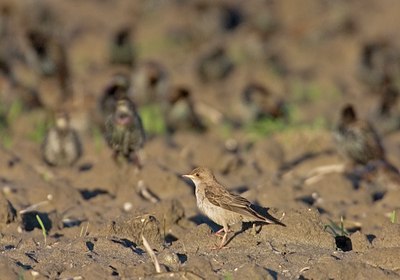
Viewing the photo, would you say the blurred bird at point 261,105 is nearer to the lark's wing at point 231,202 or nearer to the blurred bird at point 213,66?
the blurred bird at point 213,66

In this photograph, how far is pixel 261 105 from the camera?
18.4 m

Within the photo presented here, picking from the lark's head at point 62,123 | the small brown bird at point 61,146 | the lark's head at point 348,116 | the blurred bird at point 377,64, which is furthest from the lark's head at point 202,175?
the blurred bird at point 377,64

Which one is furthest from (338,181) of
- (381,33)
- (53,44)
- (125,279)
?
(381,33)

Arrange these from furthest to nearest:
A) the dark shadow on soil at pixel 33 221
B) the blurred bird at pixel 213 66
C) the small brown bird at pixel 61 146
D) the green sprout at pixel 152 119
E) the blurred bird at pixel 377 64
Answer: the blurred bird at pixel 213 66 < the blurred bird at pixel 377 64 < the green sprout at pixel 152 119 < the small brown bird at pixel 61 146 < the dark shadow on soil at pixel 33 221

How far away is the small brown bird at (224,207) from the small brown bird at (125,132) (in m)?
3.50

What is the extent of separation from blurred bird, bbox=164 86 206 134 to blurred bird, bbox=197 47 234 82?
3885mm

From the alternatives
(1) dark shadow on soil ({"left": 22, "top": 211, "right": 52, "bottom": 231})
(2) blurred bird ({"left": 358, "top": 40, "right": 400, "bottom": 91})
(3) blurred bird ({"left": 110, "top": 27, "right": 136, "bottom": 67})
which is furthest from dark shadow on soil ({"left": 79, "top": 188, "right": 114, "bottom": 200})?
(3) blurred bird ({"left": 110, "top": 27, "right": 136, "bottom": 67})

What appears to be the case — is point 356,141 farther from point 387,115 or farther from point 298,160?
point 387,115

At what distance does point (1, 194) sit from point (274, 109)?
26.5 feet

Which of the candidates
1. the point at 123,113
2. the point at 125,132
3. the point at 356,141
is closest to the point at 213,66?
the point at 356,141

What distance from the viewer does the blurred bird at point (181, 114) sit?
17266 mm

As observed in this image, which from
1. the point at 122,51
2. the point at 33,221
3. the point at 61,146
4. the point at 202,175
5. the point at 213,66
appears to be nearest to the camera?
the point at 202,175

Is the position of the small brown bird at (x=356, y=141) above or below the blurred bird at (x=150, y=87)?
above

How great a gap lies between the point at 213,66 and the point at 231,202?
13.0m
